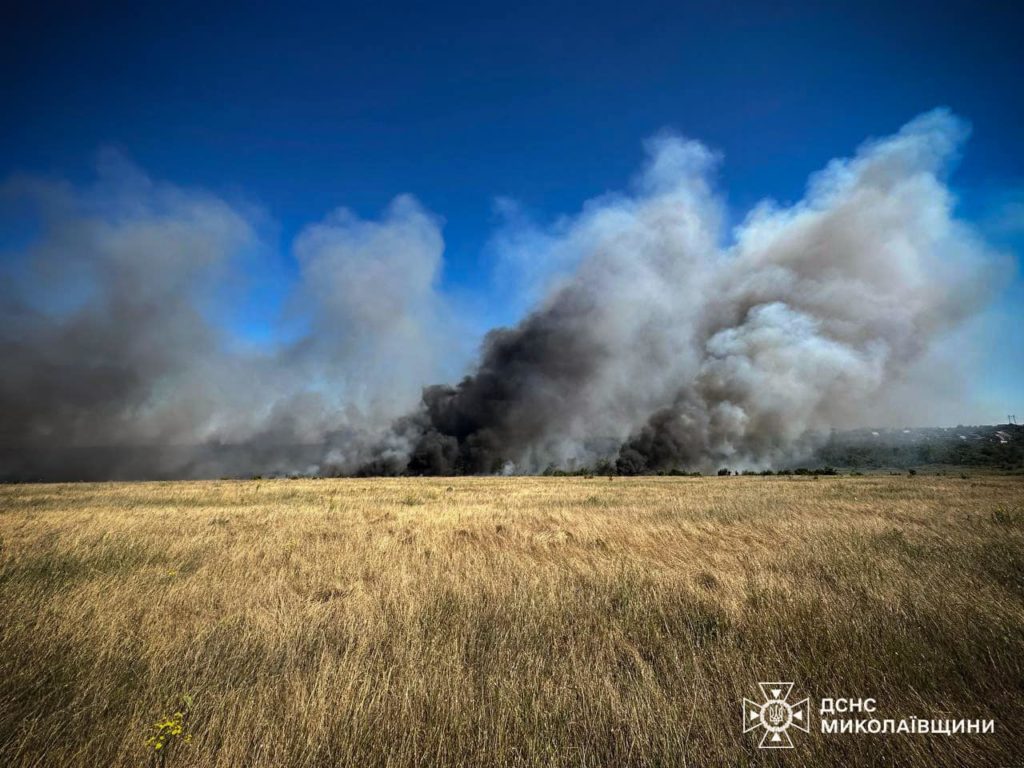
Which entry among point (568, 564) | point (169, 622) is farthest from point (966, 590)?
point (169, 622)

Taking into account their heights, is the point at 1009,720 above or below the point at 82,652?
below

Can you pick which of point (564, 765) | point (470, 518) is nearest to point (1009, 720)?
point (564, 765)

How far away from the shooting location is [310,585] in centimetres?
795

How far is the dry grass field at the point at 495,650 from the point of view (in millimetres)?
3473

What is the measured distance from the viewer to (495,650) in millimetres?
5125

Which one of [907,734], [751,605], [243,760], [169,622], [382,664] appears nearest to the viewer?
[243,760]

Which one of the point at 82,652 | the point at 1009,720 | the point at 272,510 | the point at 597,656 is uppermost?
the point at 272,510

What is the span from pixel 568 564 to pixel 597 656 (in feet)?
13.3

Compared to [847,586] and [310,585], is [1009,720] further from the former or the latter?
[310,585]

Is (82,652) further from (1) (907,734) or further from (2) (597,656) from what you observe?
(1) (907,734)

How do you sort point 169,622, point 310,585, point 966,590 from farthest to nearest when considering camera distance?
point 310,585
point 966,590
point 169,622

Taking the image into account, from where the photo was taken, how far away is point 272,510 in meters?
18.8

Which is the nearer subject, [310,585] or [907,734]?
[907,734]

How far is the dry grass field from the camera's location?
347 cm
